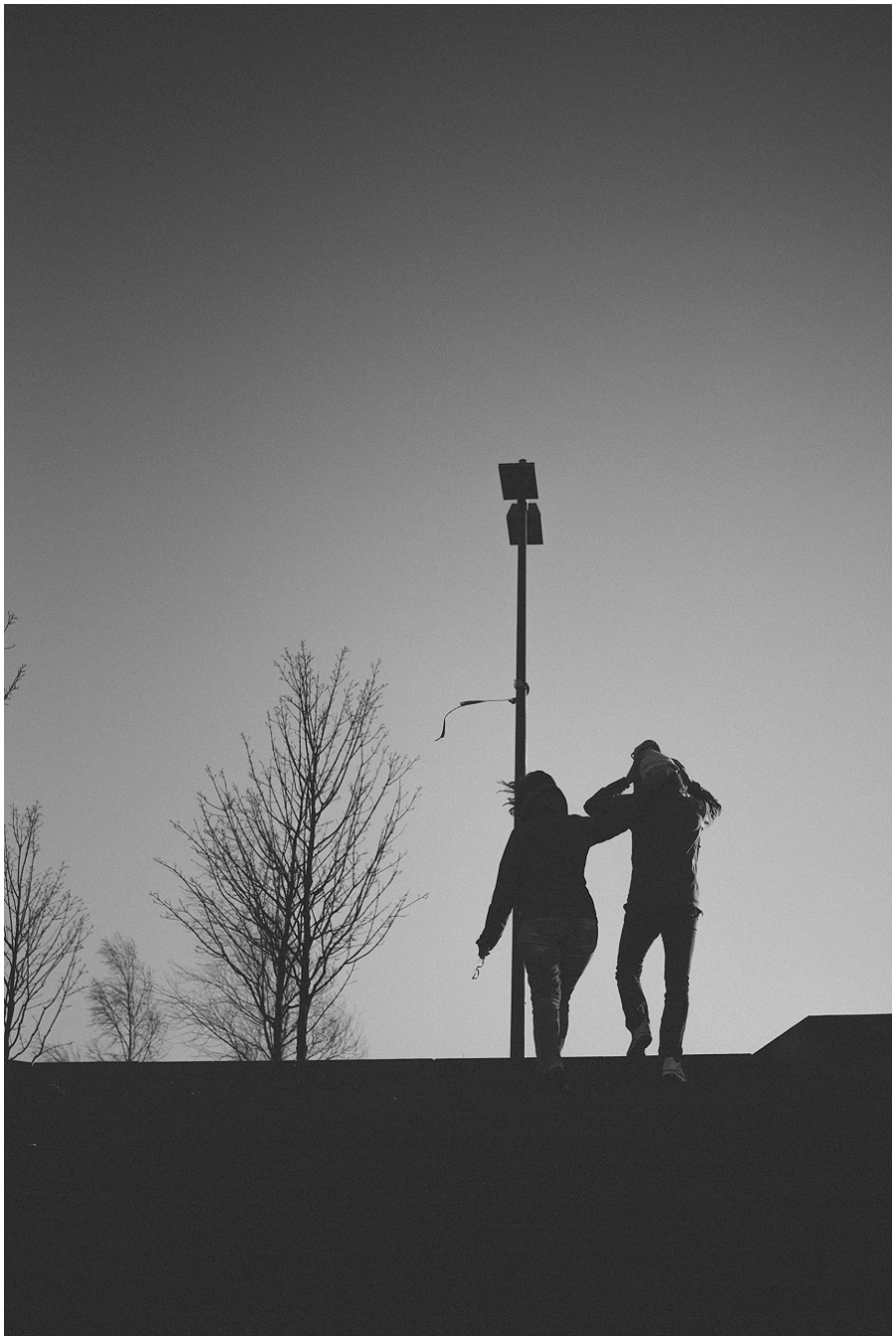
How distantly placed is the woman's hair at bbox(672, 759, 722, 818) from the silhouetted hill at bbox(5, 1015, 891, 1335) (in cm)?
154

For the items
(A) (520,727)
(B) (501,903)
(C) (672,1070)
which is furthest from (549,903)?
(A) (520,727)

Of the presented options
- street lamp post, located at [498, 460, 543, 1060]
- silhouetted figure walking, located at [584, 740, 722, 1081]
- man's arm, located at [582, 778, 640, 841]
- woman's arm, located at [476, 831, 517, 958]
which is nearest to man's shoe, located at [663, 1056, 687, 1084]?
silhouetted figure walking, located at [584, 740, 722, 1081]

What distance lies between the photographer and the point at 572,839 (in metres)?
8.51

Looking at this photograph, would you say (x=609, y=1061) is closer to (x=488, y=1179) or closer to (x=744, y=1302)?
(x=488, y=1179)

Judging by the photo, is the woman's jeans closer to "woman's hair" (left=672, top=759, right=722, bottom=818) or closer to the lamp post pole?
A: "woman's hair" (left=672, top=759, right=722, bottom=818)

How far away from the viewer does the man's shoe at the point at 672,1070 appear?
784 centimetres

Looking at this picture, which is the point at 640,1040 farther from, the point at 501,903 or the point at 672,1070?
the point at 501,903

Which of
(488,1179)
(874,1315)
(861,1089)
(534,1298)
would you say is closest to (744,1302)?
(874,1315)

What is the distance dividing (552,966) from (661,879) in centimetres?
91

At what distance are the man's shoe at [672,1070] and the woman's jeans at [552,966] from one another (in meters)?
0.65

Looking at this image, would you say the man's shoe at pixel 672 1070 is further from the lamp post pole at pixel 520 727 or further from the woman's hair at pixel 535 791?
the lamp post pole at pixel 520 727

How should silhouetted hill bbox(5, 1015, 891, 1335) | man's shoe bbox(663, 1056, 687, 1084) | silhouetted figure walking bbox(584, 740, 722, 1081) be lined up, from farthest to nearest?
silhouetted figure walking bbox(584, 740, 722, 1081) → man's shoe bbox(663, 1056, 687, 1084) → silhouetted hill bbox(5, 1015, 891, 1335)

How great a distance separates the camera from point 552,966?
26.6 feet

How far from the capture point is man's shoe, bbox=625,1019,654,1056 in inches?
328
